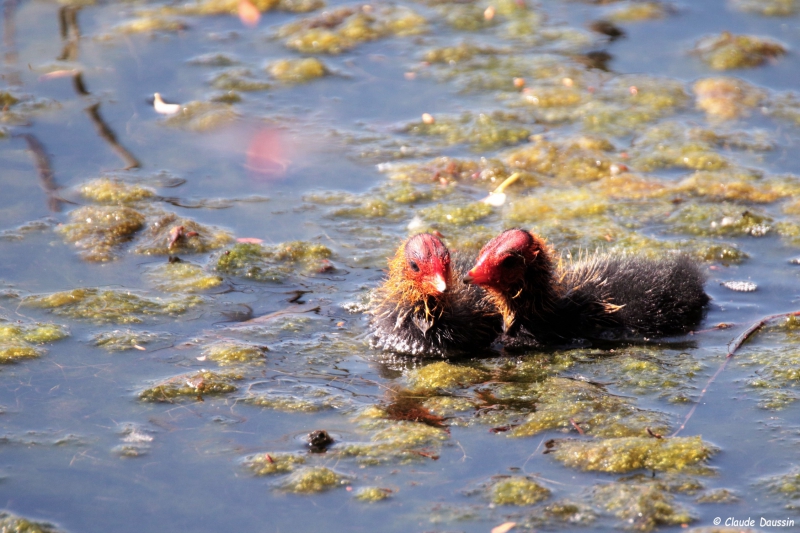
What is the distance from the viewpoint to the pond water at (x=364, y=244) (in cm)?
442

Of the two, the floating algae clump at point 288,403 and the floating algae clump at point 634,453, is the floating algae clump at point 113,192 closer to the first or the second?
the floating algae clump at point 288,403

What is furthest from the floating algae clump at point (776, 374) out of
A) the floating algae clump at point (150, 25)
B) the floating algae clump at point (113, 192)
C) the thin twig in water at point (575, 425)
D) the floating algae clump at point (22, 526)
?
the floating algae clump at point (150, 25)

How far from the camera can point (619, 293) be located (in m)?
5.81

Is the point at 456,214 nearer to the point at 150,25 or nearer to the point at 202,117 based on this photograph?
the point at 202,117

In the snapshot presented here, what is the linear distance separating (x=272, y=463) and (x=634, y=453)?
71.0 inches

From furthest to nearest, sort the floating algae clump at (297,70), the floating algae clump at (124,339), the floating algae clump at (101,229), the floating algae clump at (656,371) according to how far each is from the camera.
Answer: the floating algae clump at (297,70) < the floating algae clump at (101,229) < the floating algae clump at (124,339) < the floating algae clump at (656,371)

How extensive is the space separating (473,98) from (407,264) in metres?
4.00

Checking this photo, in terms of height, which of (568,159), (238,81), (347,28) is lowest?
(568,159)

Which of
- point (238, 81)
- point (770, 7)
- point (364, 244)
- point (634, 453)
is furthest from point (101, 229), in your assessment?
point (770, 7)

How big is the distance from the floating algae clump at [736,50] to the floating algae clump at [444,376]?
18.0 feet

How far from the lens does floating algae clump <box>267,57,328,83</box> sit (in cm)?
943

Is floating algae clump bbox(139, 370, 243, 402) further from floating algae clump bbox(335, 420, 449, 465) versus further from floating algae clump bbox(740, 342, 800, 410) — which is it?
floating algae clump bbox(740, 342, 800, 410)

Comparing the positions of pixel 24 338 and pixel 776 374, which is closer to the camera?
pixel 776 374

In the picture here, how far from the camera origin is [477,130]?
27.9ft
